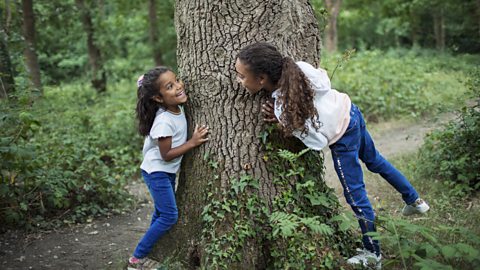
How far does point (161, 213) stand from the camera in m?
3.92

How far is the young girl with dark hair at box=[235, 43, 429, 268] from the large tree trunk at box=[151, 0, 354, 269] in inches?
9.8

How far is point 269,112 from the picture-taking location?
144 inches

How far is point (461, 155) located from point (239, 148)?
3223 millimetres

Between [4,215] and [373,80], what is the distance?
30.3ft

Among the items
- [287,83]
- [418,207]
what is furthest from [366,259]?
[287,83]

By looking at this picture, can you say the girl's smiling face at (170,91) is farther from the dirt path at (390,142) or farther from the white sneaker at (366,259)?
the dirt path at (390,142)

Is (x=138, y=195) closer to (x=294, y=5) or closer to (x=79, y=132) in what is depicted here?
(x=79, y=132)

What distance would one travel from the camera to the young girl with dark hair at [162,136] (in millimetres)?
3791

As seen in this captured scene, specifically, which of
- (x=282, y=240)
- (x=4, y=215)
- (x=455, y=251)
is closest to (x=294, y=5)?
(x=282, y=240)

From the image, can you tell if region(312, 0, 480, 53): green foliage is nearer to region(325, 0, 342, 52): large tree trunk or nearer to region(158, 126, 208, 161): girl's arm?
region(325, 0, 342, 52): large tree trunk

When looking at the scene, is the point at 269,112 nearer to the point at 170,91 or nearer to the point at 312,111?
the point at 312,111

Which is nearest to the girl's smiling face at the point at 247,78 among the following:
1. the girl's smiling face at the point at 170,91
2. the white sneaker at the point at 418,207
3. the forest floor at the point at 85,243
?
the girl's smiling face at the point at 170,91

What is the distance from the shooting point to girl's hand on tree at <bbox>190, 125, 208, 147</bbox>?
151 inches

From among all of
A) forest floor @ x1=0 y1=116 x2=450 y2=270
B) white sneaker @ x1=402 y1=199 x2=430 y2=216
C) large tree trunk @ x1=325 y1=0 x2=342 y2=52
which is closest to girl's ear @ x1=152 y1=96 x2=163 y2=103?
forest floor @ x1=0 y1=116 x2=450 y2=270
